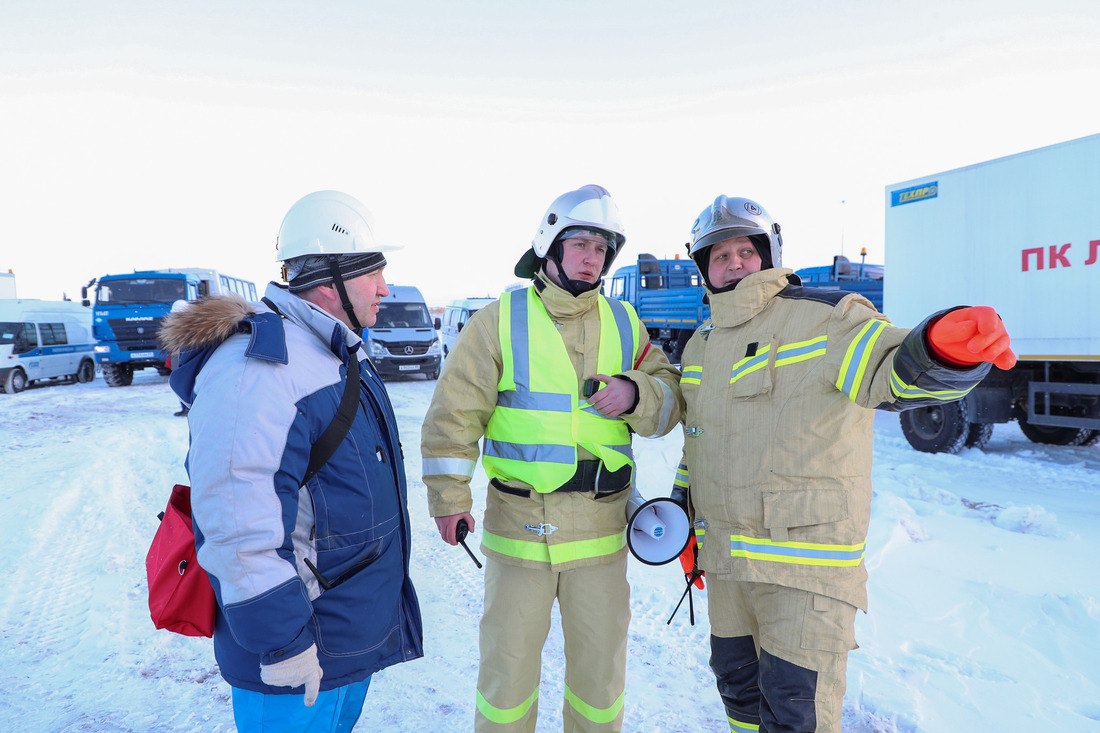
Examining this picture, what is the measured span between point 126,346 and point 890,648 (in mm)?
18179

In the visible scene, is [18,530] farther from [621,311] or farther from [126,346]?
[126,346]

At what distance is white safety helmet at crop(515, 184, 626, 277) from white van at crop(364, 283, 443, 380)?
508 inches

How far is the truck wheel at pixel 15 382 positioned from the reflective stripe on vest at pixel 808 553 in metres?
19.6

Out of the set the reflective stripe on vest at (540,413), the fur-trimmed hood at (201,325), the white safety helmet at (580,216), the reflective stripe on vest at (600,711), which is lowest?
the reflective stripe on vest at (600,711)

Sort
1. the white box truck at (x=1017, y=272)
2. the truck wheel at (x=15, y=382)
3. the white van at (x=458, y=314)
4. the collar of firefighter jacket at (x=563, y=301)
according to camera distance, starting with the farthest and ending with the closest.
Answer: the white van at (x=458, y=314) → the truck wheel at (x=15, y=382) → the white box truck at (x=1017, y=272) → the collar of firefighter jacket at (x=563, y=301)

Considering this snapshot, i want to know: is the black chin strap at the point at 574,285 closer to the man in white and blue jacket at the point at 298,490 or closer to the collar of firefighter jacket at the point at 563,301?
the collar of firefighter jacket at the point at 563,301

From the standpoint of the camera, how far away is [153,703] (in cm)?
288

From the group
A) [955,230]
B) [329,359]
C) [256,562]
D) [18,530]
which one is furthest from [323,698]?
[955,230]

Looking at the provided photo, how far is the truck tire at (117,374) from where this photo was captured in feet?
53.5

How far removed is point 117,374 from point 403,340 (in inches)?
321

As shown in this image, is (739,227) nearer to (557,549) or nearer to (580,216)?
(580,216)

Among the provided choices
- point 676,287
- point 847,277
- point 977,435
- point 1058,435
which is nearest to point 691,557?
point 977,435

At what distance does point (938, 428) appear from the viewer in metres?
8.12

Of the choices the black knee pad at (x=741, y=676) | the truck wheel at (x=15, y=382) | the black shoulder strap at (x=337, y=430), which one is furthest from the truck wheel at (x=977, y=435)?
the truck wheel at (x=15, y=382)
